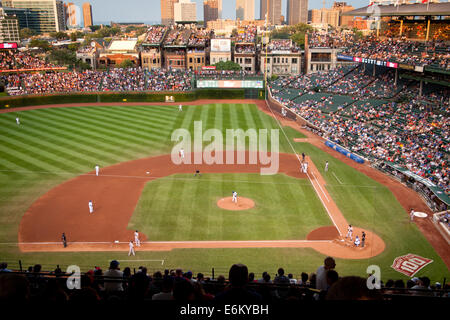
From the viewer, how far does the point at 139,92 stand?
203 ft

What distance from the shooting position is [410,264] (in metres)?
20.1

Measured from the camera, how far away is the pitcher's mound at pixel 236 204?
1044 inches

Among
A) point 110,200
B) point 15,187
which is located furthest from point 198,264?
point 15,187

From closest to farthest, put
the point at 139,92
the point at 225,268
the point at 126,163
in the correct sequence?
the point at 225,268
the point at 126,163
the point at 139,92

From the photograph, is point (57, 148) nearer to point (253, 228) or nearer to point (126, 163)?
point (126, 163)

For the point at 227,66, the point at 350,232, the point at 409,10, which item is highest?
the point at 409,10

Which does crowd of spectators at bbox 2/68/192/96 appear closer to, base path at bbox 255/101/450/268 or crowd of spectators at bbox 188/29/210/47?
crowd of spectators at bbox 188/29/210/47

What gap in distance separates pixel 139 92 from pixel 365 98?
32355 millimetres


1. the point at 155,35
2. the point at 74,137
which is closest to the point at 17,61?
the point at 155,35

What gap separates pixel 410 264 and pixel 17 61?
70.4m

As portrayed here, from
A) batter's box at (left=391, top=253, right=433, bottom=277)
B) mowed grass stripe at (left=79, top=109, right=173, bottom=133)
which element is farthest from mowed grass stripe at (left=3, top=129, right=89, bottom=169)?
batter's box at (left=391, top=253, right=433, bottom=277)
